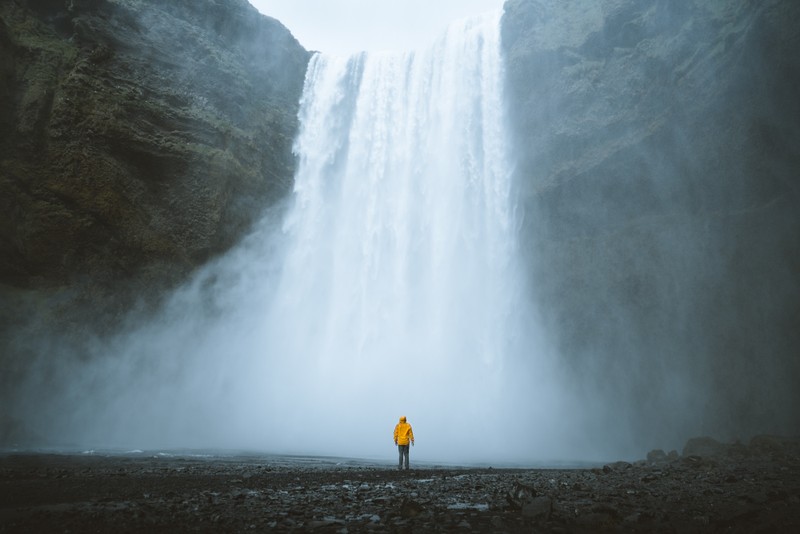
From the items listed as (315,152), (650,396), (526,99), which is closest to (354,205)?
(315,152)

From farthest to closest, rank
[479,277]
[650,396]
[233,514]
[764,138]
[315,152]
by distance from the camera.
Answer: [315,152] < [479,277] < [650,396] < [764,138] < [233,514]

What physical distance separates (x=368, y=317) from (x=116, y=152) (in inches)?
603

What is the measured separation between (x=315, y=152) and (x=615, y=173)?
18354 mm

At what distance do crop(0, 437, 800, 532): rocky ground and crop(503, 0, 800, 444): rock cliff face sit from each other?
12062 mm

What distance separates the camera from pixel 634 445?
23500mm

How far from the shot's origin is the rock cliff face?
21688 mm

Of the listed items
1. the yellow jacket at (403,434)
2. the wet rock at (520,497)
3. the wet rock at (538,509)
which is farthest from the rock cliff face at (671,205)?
the wet rock at (538,509)

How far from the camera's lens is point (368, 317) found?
93.7 ft

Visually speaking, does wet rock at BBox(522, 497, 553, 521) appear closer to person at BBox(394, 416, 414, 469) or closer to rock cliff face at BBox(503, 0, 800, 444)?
person at BBox(394, 416, 414, 469)

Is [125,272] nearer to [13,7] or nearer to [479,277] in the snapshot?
[13,7]

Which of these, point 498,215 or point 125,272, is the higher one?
point 498,215

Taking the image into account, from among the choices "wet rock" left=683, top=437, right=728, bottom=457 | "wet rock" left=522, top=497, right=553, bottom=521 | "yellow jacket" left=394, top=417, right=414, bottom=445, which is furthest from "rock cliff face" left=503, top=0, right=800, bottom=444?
"wet rock" left=522, top=497, right=553, bottom=521

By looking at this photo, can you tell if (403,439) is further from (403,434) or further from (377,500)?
(377,500)

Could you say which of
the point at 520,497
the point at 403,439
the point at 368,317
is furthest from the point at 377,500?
the point at 368,317
